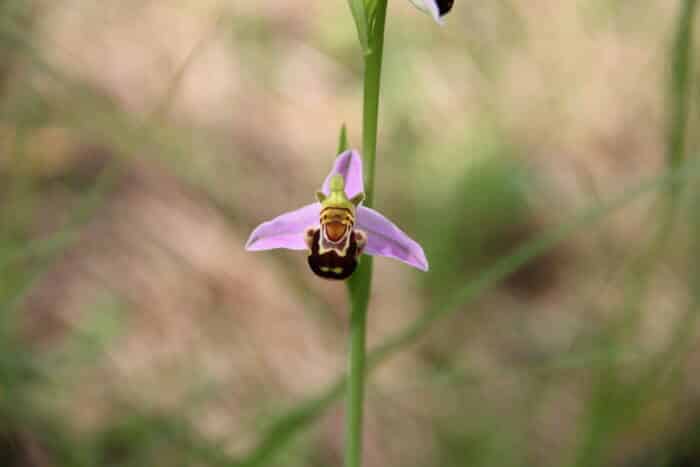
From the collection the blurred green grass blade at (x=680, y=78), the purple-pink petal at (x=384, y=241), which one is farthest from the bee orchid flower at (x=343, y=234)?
the blurred green grass blade at (x=680, y=78)

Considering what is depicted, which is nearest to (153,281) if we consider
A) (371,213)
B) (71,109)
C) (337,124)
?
(71,109)

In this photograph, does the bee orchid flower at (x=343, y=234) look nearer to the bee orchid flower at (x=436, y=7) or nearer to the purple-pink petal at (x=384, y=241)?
the purple-pink petal at (x=384, y=241)

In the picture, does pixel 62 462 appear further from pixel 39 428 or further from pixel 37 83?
pixel 37 83

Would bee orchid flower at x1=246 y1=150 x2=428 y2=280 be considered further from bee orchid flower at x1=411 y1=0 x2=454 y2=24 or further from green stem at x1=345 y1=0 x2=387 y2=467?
bee orchid flower at x1=411 y1=0 x2=454 y2=24

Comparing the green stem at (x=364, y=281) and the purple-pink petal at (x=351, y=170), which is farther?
the purple-pink petal at (x=351, y=170)

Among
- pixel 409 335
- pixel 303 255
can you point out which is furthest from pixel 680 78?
pixel 303 255

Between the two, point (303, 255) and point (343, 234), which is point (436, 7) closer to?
point (343, 234)

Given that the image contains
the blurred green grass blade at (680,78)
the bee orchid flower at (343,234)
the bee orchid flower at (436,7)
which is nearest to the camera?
the bee orchid flower at (436,7)
